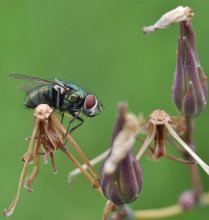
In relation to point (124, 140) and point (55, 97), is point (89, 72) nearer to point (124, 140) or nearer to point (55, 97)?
point (55, 97)

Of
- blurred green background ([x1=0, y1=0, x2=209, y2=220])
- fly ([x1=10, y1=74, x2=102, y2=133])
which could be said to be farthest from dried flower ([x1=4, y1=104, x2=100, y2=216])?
blurred green background ([x1=0, y1=0, x2=209, y2=220])

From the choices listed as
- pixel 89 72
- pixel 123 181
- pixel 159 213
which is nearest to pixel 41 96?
pixel 123 181

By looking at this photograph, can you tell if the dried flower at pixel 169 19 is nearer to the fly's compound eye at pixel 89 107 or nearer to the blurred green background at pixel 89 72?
the fly's compound eye at pixel 89 107

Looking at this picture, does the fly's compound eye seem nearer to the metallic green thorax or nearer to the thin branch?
the metallic green thorax

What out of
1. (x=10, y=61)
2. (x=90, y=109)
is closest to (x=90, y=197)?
(x=10, y=61)

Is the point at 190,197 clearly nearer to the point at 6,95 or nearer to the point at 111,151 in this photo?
the point at 111,151

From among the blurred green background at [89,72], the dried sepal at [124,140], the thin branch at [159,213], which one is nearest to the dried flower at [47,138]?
the dried sepal at [124,140]

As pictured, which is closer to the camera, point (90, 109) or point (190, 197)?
point (90, 109)
